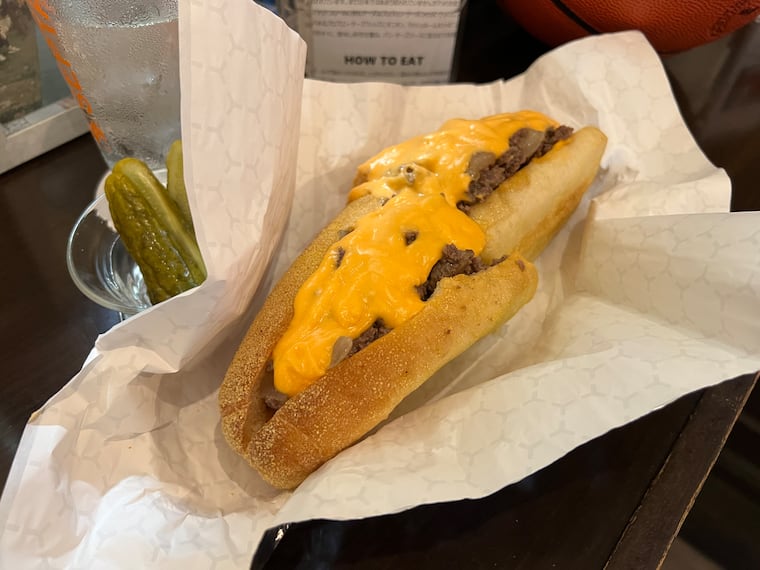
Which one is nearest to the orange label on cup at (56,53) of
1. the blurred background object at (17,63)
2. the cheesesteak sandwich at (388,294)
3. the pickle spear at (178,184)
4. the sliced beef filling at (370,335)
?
the blurred background object at (17,63)

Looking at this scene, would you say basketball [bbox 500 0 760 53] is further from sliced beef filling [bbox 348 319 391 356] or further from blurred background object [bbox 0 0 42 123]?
blurred background object [bbox 0 0 42 123]

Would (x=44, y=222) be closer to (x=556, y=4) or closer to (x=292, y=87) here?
(x=292, y=87)

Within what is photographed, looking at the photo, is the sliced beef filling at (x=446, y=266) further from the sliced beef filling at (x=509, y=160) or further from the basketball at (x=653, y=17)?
the basketball at (x=653, y=17)

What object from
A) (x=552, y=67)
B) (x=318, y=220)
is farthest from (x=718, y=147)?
(x=318, y=220)

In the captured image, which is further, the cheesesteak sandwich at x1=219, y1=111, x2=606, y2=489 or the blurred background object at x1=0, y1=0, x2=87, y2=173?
the blurred background object at x1=0, y1=0, x2=87, y2=173

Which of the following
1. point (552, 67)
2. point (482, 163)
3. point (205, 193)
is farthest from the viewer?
point (552, 67)

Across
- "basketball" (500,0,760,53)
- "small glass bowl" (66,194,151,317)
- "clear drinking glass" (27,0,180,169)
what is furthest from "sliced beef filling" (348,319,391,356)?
"basketball" (500,0,760,53)
